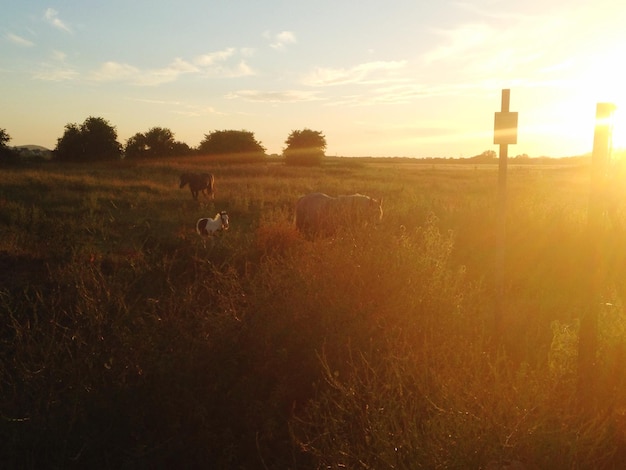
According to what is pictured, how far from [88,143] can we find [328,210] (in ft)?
182

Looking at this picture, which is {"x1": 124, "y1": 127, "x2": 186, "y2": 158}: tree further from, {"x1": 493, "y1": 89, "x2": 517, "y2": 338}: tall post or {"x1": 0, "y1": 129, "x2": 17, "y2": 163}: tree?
{"x1": 493, "y1": 89, "x2": 517, "y2": 338}: tall post

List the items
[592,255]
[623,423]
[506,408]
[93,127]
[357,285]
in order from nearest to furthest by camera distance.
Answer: [506,408]
[623,423]
[592,255]
[357,285]
[93,127]

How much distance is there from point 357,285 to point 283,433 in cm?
191

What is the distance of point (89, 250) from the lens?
1032 centimetres

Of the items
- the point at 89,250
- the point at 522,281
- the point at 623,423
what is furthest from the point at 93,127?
the point at 623,423

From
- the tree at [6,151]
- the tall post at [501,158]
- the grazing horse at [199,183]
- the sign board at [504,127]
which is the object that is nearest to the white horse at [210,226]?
the tall post at [501,158]

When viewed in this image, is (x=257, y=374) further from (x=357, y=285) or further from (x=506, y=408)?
(x=506, y=408)

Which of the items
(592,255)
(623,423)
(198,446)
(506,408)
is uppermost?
(592,255)

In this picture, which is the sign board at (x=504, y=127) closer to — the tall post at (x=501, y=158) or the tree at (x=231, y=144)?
the tall post at (x=501, y=158)

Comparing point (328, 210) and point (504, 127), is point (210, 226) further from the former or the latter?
point (504, 127)

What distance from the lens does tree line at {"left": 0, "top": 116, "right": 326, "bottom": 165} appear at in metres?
60.8

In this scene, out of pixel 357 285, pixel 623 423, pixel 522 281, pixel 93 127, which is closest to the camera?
pixel 623 423

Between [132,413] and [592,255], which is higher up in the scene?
[592,255]

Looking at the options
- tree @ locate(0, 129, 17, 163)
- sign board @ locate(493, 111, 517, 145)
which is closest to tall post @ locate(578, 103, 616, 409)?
sign board @ locate(493, 111, 517, 145)
